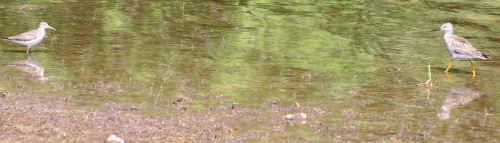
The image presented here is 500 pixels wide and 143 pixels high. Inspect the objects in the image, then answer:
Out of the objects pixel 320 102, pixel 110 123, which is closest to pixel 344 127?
pixel 320 102

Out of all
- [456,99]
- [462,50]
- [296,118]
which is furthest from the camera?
[462,50]

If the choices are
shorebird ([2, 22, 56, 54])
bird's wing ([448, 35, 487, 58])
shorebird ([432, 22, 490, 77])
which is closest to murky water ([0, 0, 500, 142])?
shorebird ([2, 22, 56, 54])

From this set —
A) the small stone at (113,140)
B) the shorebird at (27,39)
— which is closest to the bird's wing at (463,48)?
the shorebird at (27,39)

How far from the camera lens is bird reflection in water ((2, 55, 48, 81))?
12.7 metres

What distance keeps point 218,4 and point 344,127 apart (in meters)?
15.5

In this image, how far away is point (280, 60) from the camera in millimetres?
15539

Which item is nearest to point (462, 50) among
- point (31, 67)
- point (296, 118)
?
point (296, 118)

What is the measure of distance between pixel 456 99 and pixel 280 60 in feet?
14.5

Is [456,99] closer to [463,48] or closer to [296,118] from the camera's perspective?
[463,48]

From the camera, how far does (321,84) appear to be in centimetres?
1295

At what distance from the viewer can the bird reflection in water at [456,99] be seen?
1110cm

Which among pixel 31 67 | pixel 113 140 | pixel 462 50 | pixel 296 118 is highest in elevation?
pixel 113 140

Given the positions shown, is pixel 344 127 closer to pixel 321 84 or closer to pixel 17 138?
pixel 321 84

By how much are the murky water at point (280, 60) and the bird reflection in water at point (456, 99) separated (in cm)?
2
